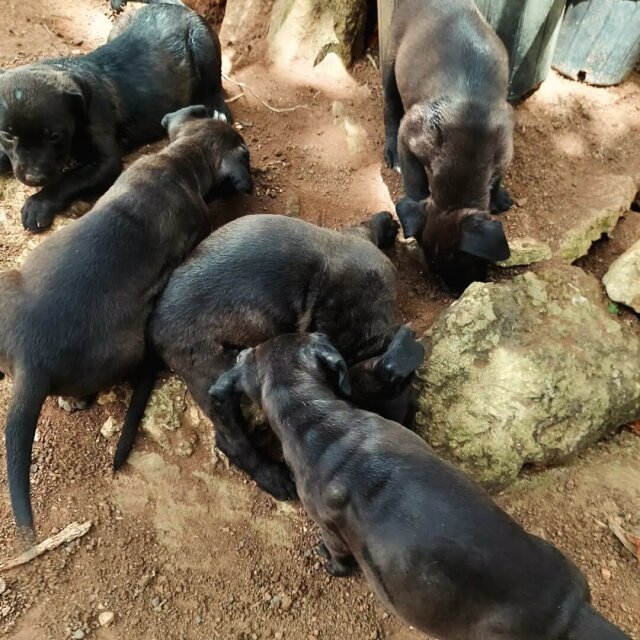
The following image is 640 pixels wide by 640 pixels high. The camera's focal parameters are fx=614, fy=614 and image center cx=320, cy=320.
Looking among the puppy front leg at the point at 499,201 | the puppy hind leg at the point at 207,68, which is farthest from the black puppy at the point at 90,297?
the puppy front leg at the point at 499,201

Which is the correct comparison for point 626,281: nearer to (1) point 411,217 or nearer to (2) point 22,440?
(1) point 411,217

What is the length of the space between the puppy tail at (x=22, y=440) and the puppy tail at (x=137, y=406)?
0.62m

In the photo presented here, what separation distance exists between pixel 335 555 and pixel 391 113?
13.8ft

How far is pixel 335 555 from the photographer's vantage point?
134 inches

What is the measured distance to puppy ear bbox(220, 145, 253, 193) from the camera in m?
4.79

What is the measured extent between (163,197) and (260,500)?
84.9 inches

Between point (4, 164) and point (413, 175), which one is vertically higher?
point (413, 175)

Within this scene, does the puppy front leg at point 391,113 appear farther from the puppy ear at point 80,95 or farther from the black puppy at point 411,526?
the black puppy at point 411,526

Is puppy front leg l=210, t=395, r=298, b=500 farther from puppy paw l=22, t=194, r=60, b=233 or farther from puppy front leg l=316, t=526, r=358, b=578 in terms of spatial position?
puppy paw l=22, t=194, r=60, b=233

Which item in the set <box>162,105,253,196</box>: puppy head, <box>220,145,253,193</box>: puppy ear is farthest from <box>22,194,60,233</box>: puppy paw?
<box>220,145,253,193</box>: puppy ear

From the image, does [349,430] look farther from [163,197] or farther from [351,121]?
[351,121]

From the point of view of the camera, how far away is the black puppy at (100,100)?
467cm

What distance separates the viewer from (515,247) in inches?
194

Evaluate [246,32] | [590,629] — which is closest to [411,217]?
[590,629]
